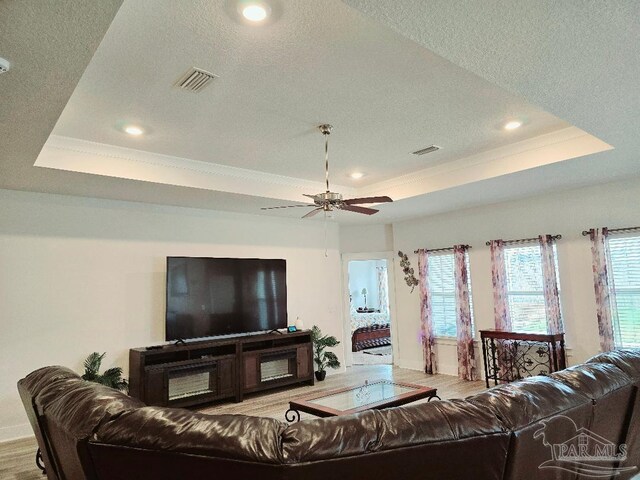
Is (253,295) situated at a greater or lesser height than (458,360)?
greater

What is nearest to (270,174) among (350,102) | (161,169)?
(161,169)

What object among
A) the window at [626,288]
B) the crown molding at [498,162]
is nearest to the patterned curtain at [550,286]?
the window at [626,288]

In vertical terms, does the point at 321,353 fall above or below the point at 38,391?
below

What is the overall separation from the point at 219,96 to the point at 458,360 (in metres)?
5.57

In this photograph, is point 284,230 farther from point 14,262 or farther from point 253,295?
point 14,262

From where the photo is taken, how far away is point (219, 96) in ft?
10.9

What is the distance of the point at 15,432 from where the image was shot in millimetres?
4402

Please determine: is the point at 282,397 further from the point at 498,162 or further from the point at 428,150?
the point at 498,162

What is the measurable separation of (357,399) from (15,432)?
147 inches

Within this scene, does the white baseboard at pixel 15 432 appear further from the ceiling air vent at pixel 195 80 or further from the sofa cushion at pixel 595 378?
the sofa cushion at pixel 595 378

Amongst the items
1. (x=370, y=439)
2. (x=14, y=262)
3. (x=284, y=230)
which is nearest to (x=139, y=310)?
(x=14, y=262)

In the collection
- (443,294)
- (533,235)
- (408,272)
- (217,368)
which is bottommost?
(217,368)

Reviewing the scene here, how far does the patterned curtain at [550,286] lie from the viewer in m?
5.61

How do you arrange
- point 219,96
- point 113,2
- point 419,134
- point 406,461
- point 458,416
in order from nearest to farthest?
point 406,461 → point 458,416 → point 113,2 → point 219,96 → point 419,134
